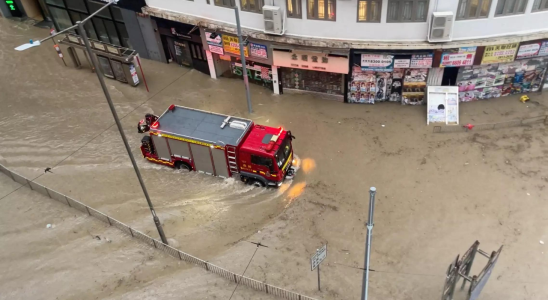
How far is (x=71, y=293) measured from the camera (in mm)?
16219

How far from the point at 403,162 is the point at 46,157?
60.2ft

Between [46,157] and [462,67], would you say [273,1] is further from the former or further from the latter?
[46,157]

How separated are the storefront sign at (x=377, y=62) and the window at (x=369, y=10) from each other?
194 centimetres

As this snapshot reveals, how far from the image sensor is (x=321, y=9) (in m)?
21.8

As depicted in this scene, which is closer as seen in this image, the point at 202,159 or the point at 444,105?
the point at 202,159

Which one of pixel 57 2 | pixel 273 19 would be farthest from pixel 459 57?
pixel 57 2

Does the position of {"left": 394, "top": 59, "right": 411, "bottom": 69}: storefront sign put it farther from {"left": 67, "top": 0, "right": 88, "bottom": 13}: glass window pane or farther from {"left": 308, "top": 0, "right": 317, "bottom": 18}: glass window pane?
{"left": 67, "top": 0, "right": 88, "bottom": 13}: glass window pane

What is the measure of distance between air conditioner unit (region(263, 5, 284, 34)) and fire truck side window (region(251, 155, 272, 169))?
738 centimetres

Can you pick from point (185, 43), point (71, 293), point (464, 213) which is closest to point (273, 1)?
point (185, 43)

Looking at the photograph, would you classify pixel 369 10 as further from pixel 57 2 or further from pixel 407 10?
pixel 57 2

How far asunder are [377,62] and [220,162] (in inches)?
383

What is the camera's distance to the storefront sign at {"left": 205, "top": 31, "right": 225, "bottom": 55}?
83.1 feet

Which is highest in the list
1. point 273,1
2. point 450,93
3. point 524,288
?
point 273,1

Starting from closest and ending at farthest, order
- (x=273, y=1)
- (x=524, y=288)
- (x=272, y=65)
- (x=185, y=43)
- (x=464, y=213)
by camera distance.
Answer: (x=524, y=288), (x=464, y=213), (x=273, y=1), (x=272, y=65), (x=185, y=43)
